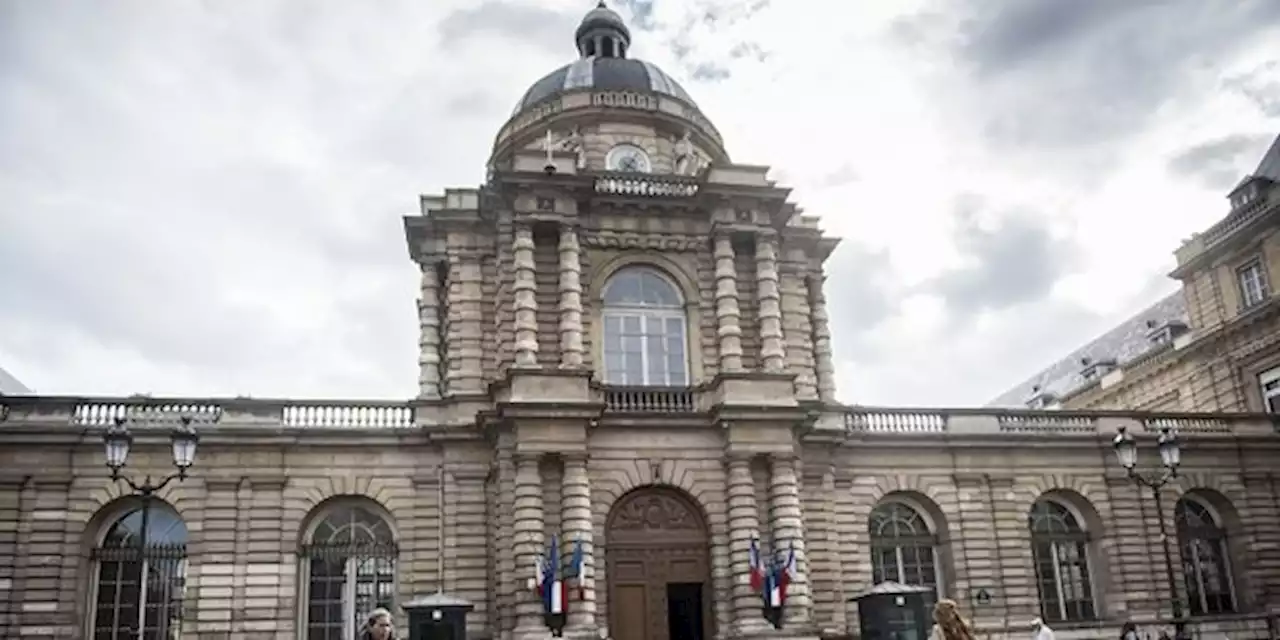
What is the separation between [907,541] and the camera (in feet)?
88.7

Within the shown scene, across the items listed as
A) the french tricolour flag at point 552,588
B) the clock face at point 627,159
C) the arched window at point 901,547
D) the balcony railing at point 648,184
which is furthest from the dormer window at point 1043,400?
the french tricolour flag at point 552,588

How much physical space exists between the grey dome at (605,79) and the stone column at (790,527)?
1274 centimetres

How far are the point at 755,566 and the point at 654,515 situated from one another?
244 centimetres

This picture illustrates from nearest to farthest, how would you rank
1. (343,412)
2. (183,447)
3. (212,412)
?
(183,447) → (212,412) → (343,412)

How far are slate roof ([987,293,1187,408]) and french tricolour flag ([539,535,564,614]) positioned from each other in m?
23.7

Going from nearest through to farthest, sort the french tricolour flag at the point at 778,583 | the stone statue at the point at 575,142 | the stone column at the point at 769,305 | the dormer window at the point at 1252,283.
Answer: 1. the french tricolour flag at the point at 778,583
2. the stone column at the point at 769,305
3. the stone statue at the point at 575,142
4. the dormer window at the point at 1252,283

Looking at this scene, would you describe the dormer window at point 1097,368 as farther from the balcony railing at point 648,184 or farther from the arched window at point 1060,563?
the balcony railing at point 648,184

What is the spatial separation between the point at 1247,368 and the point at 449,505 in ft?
75.2

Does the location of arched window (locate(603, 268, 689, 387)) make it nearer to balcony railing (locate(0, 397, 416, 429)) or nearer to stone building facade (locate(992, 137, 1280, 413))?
balcony railing (locate(0, 397, 416, 429))

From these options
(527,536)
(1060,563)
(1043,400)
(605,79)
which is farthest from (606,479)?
(1043,400)

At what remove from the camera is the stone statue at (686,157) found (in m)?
29.0

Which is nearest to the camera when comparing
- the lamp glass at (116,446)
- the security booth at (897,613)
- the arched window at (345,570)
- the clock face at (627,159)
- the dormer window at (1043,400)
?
the lamp glass at (116,446)

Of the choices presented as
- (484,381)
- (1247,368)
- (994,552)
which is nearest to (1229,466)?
(1247,368)

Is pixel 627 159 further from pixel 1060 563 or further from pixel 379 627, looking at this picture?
pixel 379 627
